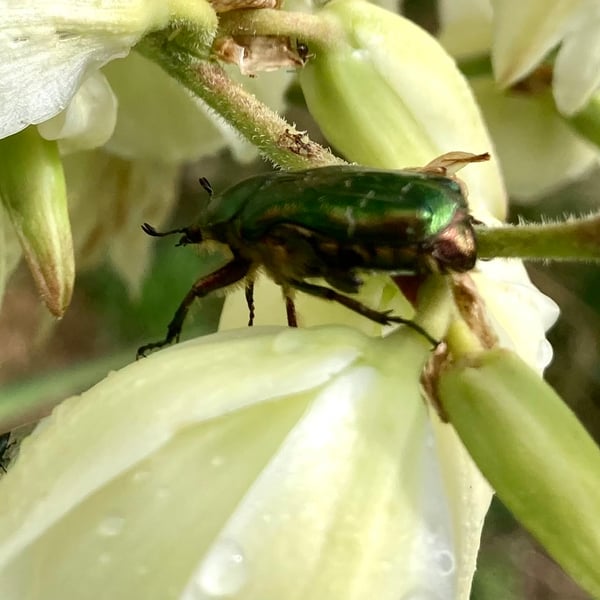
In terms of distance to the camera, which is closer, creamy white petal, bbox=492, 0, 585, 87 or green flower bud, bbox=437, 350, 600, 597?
green flower bud, bbox=437, 350, 600, 597

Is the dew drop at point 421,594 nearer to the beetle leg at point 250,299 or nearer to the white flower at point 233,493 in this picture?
the white flower at point 233,493

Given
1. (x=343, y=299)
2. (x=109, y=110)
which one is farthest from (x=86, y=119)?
(x=343, y=299)

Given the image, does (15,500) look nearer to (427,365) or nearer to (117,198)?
(427,365)

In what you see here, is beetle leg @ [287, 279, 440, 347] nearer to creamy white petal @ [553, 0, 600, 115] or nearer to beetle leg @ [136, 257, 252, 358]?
beetle leg @ [136, 257, 252, 358]

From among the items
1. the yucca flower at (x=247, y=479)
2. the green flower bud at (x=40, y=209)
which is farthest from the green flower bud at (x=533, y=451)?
the green flower bud at (x=40, y=209)

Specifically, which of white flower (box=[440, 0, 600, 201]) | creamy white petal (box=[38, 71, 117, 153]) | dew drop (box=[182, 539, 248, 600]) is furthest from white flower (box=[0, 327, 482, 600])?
white flower (box=[440, 0, 600, 201])

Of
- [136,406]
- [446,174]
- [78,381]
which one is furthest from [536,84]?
[78,381]

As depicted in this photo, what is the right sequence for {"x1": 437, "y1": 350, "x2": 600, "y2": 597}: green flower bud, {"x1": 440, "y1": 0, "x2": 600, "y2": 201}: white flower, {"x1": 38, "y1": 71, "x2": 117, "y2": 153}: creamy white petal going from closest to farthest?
{"x1": 437, "y1": 350, "x2": 600, "y2": 597}: green flower bud
{"x1": 38, "y1": 71, "x2": 117, "y2": 153}: creamy white petal
{"x1": 440, "y1": 0, "x2": 600, "y2": 201}: white flower

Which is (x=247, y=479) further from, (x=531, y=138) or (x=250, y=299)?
(x=531, y=138)
